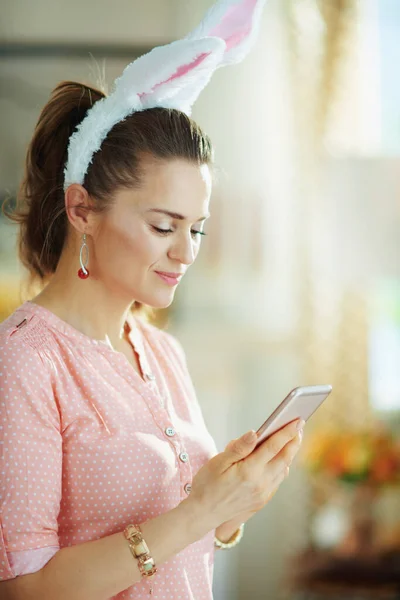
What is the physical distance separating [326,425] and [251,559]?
0.65m

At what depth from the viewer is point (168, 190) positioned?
122 centimetres

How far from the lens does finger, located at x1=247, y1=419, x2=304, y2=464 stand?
1130 millimetres

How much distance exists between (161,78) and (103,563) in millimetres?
720

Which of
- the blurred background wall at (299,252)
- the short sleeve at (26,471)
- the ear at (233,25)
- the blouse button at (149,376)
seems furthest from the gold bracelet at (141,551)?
the blurred background wall at (299,252)

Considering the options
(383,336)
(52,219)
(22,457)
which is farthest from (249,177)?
(22,457)

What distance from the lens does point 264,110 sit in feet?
11.0

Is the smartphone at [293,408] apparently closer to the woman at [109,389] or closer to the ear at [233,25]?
the woman at [109,389]

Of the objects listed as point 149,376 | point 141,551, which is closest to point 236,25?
point 149,376

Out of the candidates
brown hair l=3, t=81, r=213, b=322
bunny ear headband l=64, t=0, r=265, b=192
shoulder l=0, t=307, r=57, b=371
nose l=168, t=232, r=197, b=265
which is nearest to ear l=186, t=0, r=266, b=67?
bunny ear headband l=64, t=0, r=265, b=192

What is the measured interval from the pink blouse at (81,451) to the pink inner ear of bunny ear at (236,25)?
537 mm

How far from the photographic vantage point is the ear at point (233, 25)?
4.25 feet

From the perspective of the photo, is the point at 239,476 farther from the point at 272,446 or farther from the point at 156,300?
the point at 156,300

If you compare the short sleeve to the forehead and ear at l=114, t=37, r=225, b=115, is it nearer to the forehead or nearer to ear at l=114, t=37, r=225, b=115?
the forehead

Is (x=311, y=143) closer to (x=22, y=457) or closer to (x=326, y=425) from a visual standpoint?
(x=326, y=425)
